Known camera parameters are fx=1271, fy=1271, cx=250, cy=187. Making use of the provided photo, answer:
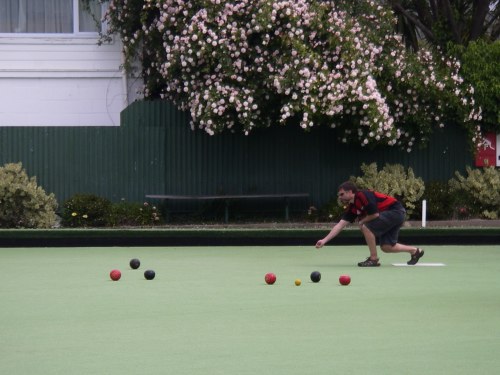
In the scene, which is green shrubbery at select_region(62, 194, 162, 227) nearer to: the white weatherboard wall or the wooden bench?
the wooden bench

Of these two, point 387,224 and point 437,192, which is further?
point 437,192

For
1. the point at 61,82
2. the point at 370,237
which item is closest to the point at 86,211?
the point at 61,82

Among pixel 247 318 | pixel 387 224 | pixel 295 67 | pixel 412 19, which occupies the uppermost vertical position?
pixel 412 19

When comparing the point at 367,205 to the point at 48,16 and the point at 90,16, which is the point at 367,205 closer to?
the point at 90,16

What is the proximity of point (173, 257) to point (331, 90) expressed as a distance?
6.14 metres

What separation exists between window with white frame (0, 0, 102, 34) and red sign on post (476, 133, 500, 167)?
7.39 m

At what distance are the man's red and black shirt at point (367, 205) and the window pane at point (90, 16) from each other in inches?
449

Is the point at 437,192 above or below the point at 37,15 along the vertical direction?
below

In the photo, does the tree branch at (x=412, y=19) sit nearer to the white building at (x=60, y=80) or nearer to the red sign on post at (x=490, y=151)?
the red sign on post at (x=490, y=151)

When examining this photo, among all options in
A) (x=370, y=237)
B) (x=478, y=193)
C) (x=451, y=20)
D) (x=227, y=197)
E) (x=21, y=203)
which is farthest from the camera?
(x=451, y=20)

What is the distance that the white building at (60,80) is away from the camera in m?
23.1

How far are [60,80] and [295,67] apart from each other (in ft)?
17.3

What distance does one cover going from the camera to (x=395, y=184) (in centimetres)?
2153

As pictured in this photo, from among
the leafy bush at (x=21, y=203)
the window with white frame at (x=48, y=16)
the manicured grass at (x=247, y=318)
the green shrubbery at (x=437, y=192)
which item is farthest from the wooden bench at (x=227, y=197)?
the manicured grass at (x=247, y=318)
